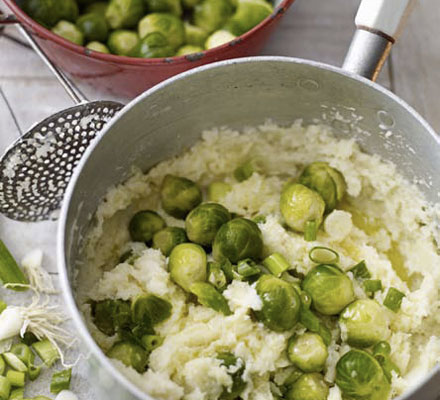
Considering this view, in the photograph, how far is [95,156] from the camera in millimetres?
1603

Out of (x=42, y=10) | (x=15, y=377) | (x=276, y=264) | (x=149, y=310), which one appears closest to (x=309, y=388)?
(x=276, y=264)

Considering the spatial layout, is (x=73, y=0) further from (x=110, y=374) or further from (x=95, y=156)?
(x=110, y=374)

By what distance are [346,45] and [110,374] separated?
59.2 inches

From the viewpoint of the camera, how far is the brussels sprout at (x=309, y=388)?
5.26ft

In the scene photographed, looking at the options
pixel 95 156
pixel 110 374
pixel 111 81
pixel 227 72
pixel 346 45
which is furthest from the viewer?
pixel 346 45

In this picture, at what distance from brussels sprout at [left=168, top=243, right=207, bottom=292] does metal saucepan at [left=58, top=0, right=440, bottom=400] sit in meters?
0.23

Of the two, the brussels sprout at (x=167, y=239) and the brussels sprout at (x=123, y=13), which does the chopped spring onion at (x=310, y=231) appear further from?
the brussels sprout at (x=123, y=13)

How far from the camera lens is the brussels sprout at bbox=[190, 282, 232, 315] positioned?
5.45 feet

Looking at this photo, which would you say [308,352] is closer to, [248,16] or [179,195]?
[179,195]

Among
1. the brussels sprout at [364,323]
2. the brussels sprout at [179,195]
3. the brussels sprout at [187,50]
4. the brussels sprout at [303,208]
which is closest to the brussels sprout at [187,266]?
the brussels sprout at [179,195]

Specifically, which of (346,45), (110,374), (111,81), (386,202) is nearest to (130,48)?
(111,81)

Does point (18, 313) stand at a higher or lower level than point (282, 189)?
lower

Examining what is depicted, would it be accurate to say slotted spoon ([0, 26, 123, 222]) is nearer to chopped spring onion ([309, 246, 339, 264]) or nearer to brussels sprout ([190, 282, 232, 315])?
brussels sprout ([190, 282, 232, 315])

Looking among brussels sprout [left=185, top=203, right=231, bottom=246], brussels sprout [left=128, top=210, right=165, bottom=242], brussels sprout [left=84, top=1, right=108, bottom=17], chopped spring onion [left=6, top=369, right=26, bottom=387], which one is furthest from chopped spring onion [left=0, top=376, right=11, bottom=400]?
brussels sprout [left=84, top=1, right=108, bottom=17]
